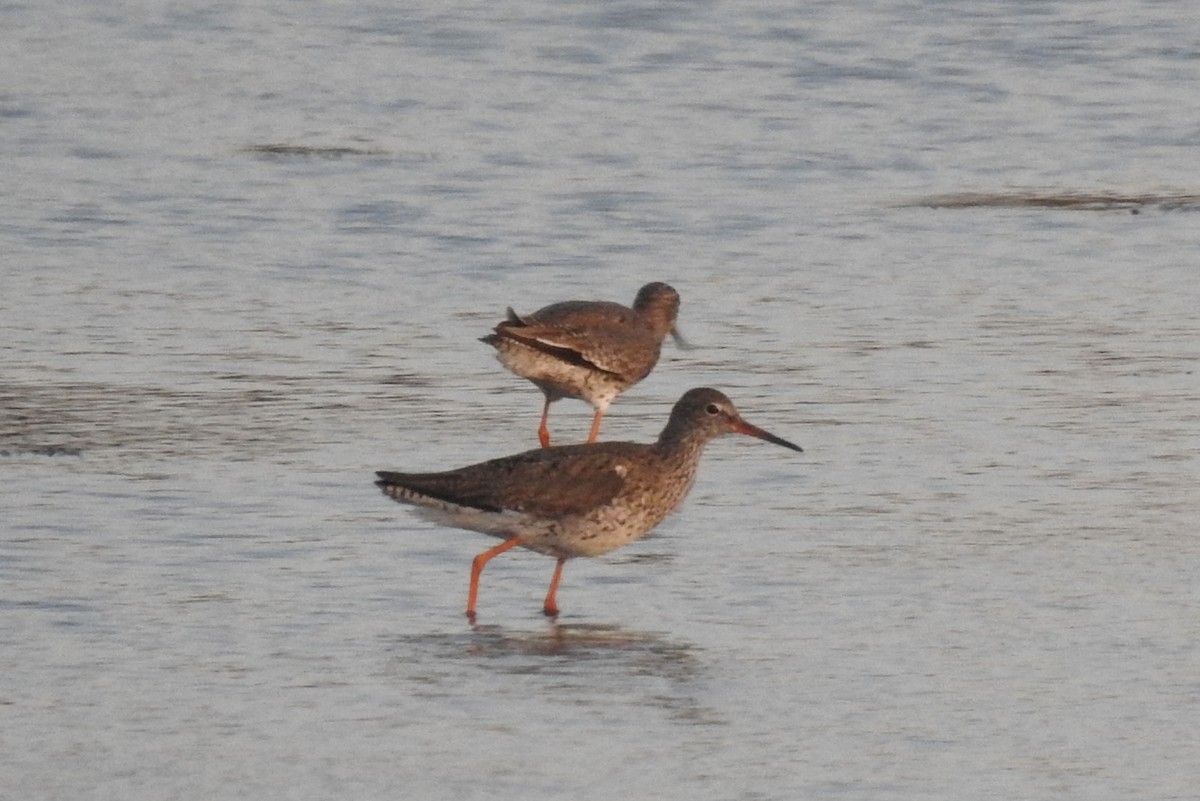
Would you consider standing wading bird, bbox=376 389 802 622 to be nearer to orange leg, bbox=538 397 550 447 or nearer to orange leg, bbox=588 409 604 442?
orange leg, bbox=538 397 550 447

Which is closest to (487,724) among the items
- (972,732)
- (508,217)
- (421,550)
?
(972,732)

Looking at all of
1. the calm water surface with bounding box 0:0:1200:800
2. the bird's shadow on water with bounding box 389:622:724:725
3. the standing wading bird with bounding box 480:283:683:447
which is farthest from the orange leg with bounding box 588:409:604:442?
the bird's shadow on water with bounding box 389:622:724:725

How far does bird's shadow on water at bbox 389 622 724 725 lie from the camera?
7.83 meters

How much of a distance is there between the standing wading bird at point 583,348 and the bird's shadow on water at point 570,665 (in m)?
2.94

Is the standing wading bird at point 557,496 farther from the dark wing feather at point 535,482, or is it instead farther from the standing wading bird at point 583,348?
the standing wading bird at point 583,348

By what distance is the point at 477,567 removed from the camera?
9055 millimetres

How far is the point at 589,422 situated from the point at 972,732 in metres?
5.77

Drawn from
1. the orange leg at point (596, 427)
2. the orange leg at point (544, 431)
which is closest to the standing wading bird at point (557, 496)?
the orange leg at point (544, 431)

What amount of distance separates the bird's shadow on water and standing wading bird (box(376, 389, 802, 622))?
441 mm

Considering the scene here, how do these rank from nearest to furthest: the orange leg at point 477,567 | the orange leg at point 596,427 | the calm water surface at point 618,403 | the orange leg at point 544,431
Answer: the calm water surface at point 618,403
the orange leg at point 477,567
the orange leg at point 544,431
the orange leg at point 596,427

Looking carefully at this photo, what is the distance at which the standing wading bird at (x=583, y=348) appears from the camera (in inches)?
459

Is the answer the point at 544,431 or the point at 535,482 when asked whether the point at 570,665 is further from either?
the point at 544,431

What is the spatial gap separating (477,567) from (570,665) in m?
0.95

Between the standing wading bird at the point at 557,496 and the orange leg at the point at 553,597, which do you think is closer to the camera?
the orange leg at the point at 553,597
